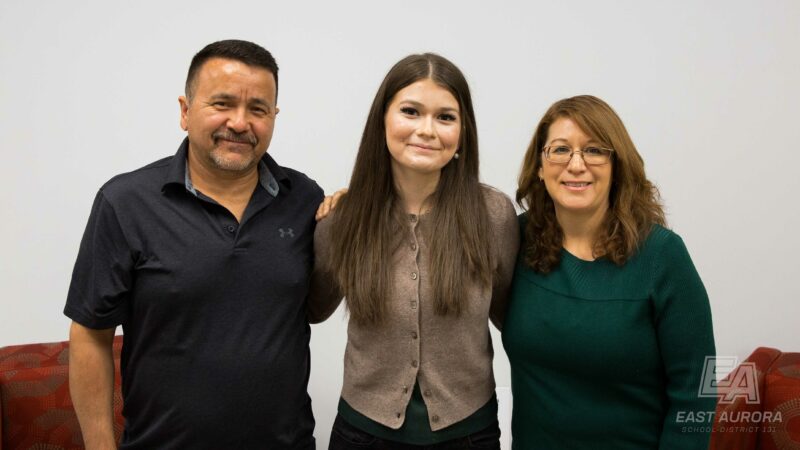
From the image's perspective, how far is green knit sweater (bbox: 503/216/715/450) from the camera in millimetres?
1474

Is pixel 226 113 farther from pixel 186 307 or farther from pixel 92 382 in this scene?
pixel 92 382

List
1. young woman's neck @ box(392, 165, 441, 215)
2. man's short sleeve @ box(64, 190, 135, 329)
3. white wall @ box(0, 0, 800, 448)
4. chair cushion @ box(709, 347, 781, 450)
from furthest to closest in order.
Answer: white wall @ box(0, 0, 800, 448), chair cushion @ box(709, 347, 781, 450), young woman's neck @ box(392, 165, 441, 215), man's short sleeve @ box(64, 190, 135, 329)

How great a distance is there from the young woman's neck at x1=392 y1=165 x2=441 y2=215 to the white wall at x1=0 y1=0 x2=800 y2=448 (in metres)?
0.92

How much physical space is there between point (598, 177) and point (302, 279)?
77 centimetres

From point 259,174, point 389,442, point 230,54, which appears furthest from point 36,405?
point 230,54

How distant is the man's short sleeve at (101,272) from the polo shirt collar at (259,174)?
0.15m

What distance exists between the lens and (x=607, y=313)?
1505 millimetres

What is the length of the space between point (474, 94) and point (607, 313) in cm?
131

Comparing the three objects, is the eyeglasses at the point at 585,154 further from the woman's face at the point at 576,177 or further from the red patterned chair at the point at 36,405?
the red patterned chair at the point at 36,405

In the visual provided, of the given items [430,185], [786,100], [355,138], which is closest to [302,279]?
[430,185]

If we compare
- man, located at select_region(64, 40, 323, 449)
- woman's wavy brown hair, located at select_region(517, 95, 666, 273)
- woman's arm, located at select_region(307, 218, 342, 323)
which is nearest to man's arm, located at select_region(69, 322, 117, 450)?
man, located at select_region(64, 40, 323, 449)

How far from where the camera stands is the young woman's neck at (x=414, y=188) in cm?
167

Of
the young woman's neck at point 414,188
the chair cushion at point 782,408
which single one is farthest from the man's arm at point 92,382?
the chair cushion at point 782,408

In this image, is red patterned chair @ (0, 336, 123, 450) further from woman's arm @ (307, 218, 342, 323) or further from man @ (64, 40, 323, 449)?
woman's arm @ (307, 218, 342, 323)
